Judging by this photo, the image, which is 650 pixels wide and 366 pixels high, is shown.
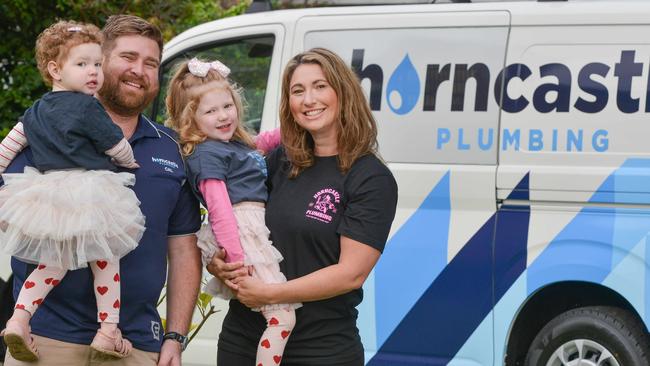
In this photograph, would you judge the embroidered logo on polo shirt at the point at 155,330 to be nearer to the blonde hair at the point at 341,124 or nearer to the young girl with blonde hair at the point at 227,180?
the young girl with blonde hair at the point at 227,180

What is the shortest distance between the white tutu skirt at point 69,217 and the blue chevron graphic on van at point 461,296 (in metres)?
3.06

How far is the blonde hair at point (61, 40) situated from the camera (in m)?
3.56

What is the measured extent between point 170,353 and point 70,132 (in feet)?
2.65

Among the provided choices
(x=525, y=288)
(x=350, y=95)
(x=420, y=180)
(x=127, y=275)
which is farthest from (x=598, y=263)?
(x=127, y=275)

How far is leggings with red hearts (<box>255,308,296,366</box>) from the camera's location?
3.81 meters

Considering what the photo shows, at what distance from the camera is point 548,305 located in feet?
21.2

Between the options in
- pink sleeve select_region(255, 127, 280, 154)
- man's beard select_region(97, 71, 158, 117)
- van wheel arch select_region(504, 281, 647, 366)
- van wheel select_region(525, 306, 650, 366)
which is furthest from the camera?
van wheel arch select_region(504, 281, 647, 366)

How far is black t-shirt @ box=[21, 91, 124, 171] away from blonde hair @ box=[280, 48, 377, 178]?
66 cm

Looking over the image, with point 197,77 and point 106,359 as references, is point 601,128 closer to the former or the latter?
point 197,77

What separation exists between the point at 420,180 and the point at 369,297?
71 centimetres

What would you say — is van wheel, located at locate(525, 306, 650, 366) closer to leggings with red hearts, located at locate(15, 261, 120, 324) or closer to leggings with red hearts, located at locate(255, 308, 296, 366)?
leggings with red hearts, located at locate(255, 308, 296, 366)

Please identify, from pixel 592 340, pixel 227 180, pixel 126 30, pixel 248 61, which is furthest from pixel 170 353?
pixel 248 61

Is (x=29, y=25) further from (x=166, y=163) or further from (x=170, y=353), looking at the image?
(x=170, y=353)

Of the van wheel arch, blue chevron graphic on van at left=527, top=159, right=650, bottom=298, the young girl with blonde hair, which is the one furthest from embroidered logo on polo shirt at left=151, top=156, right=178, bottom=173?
the van wheel arch
